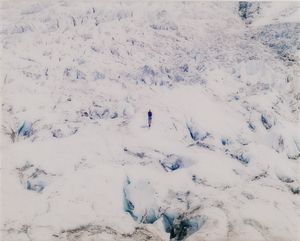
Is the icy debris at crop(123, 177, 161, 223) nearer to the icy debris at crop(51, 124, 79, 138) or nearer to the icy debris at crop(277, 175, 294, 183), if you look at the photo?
the icy debris at crop(51, 124, 79, 138)

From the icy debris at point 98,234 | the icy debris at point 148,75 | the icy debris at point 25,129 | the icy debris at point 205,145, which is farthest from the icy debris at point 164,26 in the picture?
the icy debris at point 98,234

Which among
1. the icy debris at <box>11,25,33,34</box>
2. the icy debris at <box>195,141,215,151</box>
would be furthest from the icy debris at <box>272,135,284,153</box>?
the icy debris at <box>11,25,33,34</box>

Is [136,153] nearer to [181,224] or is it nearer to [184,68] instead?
[181,224]

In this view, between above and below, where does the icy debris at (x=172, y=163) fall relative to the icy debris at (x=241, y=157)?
below

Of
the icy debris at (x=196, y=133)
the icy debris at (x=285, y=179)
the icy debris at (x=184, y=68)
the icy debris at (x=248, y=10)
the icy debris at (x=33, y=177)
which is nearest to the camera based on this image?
the icy debris at (x=33, y=177)

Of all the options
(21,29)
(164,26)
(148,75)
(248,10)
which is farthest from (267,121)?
(21,29)

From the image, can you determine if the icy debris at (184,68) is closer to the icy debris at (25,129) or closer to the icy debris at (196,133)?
the icy debris at (196,133)
